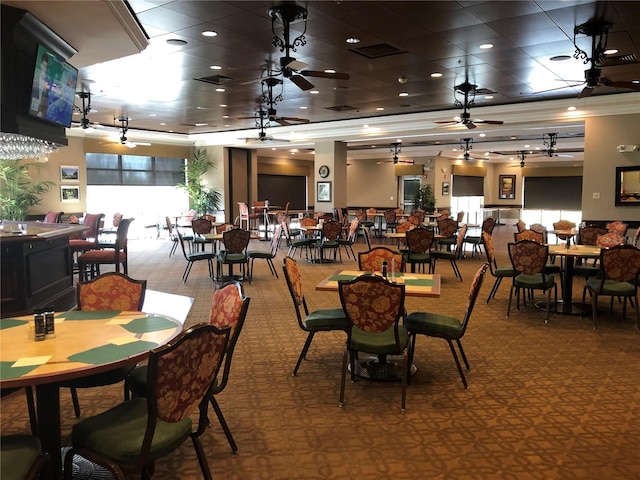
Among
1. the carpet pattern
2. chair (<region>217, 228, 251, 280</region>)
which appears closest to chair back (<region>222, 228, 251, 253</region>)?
chair (<region>217, 228, 251, 280</region>)

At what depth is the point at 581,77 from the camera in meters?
8.23

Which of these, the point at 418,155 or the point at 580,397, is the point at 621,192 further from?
the point at 418,155

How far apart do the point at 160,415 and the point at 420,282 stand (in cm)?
267

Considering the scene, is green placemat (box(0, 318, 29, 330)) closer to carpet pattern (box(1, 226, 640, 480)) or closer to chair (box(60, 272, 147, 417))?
chair (box(60, 272, 147, 417))

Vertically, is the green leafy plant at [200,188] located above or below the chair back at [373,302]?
above

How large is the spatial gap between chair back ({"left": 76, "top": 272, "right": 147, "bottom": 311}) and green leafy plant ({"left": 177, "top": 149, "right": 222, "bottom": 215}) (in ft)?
43.5

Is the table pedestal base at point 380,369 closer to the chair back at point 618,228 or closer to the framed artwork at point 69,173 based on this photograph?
the chair back at point 618,228

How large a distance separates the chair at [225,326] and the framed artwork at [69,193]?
490 inches

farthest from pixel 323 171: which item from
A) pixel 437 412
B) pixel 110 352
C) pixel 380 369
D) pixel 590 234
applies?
pixel 110 352

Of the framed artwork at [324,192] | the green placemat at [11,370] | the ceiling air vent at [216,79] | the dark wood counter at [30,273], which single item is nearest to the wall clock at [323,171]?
the framed artwork at [324,192]

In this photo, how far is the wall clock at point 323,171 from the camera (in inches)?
576

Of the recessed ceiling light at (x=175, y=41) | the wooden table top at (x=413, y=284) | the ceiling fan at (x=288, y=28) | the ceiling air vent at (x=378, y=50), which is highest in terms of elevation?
the ceiling air vent at (x=378, y=50)

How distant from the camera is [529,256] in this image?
5.75 meters

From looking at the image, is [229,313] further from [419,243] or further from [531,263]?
[419,243]
